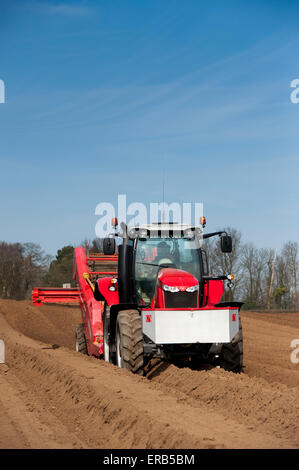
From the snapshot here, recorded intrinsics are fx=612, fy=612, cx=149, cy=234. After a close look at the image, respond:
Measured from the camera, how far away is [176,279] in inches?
379

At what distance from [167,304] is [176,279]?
0.42 m

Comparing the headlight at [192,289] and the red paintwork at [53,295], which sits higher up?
the headlight at [192,289]

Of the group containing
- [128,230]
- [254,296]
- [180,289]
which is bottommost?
[254,296]

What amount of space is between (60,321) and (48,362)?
14.8 m

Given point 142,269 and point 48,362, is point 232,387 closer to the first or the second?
point 142,269

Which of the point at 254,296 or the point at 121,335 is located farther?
the point at 254,296

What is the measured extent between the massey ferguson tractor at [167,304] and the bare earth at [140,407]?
47 cm

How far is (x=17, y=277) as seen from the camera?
58500 millimetres

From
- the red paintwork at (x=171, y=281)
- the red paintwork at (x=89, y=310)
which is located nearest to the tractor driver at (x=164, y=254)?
the red paintwork at (x=171, y=281)

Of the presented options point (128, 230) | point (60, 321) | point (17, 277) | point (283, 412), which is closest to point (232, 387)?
point (283, 412)

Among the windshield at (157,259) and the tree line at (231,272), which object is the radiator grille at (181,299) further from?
the tree line at (231,272)

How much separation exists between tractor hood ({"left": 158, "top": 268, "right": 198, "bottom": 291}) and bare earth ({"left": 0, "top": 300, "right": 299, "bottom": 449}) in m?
1.32

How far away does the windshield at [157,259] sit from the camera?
10242mm

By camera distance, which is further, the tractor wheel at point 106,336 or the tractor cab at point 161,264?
the tractor wheel at point 106,336
